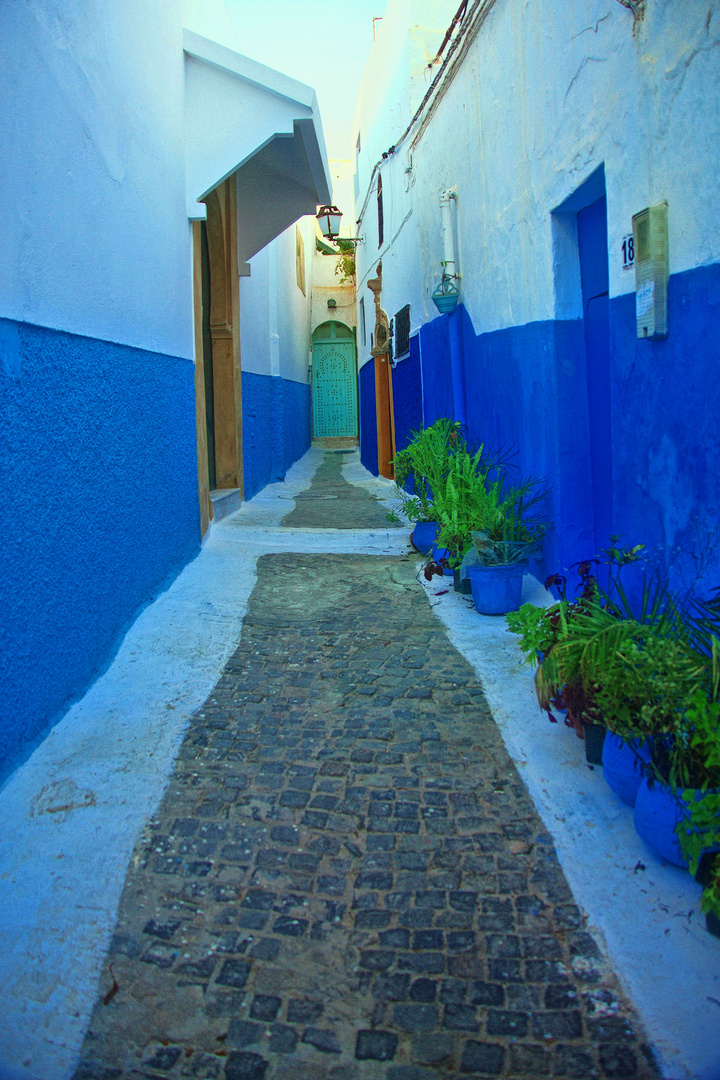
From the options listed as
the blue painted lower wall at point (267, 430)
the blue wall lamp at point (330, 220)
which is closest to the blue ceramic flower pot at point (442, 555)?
the blue painted lower wall at point (267, 430)

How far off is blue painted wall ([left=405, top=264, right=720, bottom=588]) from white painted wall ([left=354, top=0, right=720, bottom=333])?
16 cm

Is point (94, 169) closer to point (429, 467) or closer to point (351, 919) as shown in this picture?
point (429, 467)

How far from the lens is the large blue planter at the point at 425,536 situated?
19.0ft

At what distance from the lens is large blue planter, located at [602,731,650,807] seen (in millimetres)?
2406

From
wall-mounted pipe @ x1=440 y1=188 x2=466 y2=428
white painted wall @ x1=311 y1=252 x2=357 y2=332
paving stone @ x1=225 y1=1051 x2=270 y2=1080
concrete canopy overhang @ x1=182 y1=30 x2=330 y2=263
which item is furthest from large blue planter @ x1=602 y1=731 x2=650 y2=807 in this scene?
white painted wall @ x1=311 y1=252 x2=357 y2=332

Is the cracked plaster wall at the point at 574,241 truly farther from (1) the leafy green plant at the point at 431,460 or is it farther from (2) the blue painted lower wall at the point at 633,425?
(1) the leafy green plant at the point at 431,460

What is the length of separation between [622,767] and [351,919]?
937 mm

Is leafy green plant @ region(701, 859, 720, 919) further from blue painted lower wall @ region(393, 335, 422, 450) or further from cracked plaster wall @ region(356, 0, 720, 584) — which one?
blue painted lower wall @ region(393, 335, 422, 450)

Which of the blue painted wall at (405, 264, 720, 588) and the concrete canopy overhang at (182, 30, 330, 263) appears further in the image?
the concrete canopy overhang at (182, 30, 330, 263)

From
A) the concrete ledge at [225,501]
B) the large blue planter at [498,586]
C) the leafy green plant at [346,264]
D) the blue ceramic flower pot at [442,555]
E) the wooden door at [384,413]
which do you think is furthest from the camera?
the leafy green plant at [346,264]

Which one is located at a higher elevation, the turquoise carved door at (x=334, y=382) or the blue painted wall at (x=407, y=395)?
the turquoise carved door at (x=334, y=382)

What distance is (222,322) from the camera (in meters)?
8.21

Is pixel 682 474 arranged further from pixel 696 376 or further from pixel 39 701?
pixel 39 701

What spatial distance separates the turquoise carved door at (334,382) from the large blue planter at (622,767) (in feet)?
62.3
